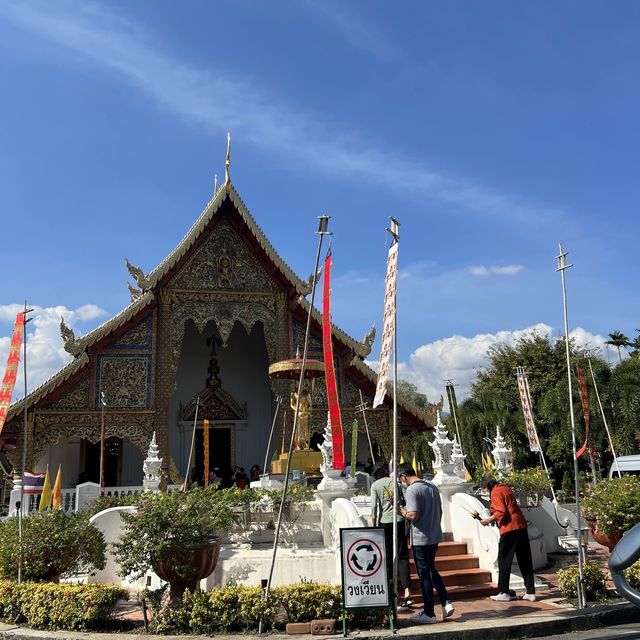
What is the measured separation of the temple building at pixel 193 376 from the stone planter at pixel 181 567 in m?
9.14

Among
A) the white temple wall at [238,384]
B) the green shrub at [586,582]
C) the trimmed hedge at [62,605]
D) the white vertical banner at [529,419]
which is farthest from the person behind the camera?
the white temple wall at [238,384]

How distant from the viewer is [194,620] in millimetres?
5602

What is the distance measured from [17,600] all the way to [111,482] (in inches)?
478

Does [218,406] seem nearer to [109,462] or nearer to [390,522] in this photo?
[109,462]

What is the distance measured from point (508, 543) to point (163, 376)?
11.3m

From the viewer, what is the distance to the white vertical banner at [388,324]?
6.35 m

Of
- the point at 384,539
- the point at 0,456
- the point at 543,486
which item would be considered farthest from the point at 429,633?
the point at 0,456

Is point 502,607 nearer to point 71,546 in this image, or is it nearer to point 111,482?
point 71,546

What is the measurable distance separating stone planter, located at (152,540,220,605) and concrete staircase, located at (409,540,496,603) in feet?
7.35

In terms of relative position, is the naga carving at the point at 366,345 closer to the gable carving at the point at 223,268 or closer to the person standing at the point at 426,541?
the gable carving at the point at 223,268

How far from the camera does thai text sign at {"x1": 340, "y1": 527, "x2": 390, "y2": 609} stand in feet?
17.4

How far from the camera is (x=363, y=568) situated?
211 inches

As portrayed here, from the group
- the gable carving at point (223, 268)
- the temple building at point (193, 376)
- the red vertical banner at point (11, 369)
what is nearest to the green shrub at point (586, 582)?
the red vertical banner at point (11, 369)

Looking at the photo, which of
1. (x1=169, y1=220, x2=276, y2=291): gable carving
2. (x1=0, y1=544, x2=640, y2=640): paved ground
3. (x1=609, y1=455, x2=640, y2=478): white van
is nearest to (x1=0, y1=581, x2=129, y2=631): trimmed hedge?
(x1=0, y1=544, x2=640, y2=640): paved ground
